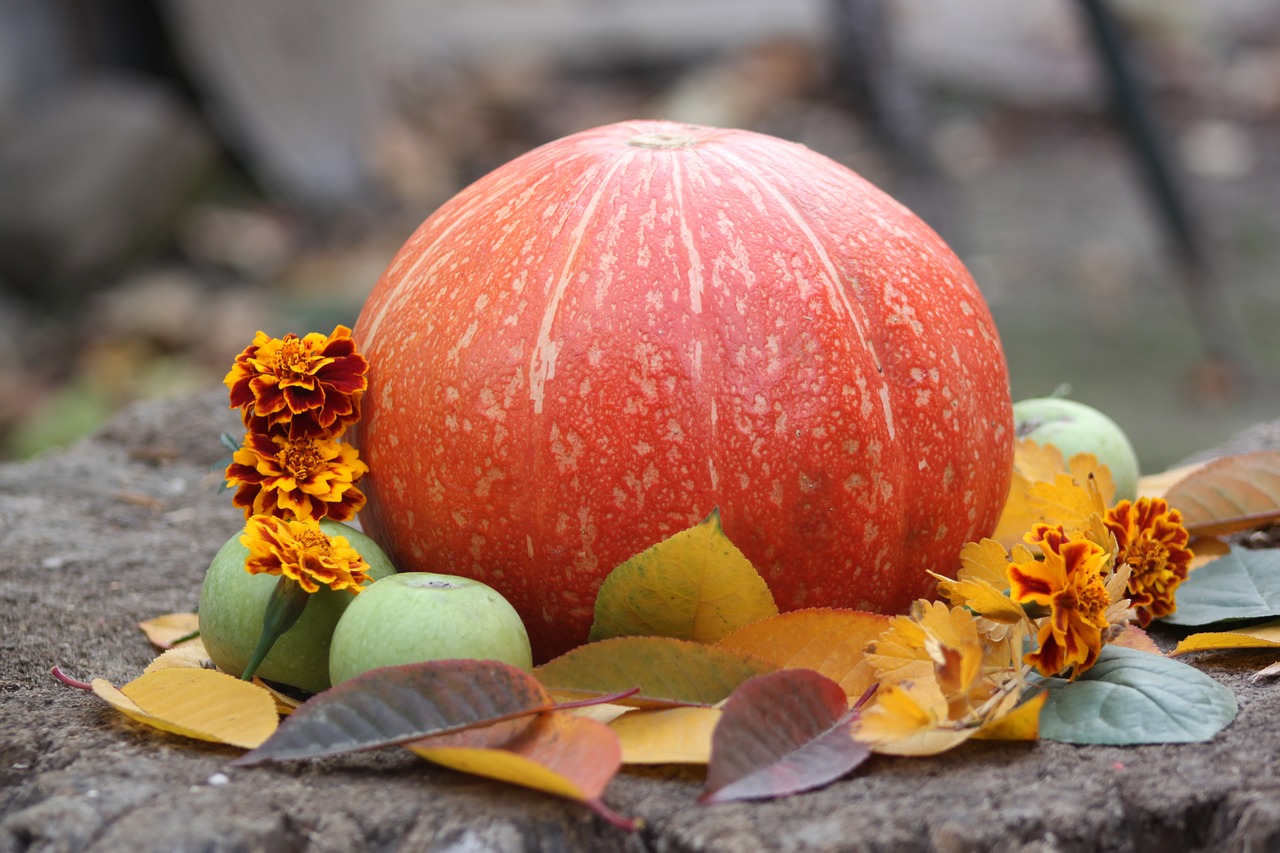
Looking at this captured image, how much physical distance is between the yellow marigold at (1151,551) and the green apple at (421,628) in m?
0.80

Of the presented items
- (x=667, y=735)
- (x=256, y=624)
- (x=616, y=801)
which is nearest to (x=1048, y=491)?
(x=667, y=735)

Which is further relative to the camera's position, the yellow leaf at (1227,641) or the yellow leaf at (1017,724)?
the yellow leaf at (1227,641)

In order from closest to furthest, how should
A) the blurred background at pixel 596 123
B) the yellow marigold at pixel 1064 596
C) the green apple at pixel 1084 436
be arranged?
the yellow marigold at pixel 1064 596, the green apple at pixel 1084 436, the blurred background at pixel 596 123

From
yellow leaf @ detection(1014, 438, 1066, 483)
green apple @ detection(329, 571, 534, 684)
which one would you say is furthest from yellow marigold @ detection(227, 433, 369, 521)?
yellow leaf @ detection(1014, 438, 1066, 483)

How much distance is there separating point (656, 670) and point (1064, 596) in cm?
47

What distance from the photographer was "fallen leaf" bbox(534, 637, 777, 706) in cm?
155

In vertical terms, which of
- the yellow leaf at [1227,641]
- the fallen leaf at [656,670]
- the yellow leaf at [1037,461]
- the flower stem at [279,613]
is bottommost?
the yellow leaf at [1227,641]

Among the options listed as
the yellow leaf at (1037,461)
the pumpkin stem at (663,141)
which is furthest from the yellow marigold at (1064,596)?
the pumpkin stem at (663,141)

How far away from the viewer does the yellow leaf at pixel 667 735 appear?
1.47m

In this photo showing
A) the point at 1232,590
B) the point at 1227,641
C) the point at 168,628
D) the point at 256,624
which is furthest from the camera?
the point at 168,628

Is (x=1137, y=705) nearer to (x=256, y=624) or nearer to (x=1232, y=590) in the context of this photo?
(x=1232, y=590)

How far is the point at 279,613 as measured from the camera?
1624 millimetres

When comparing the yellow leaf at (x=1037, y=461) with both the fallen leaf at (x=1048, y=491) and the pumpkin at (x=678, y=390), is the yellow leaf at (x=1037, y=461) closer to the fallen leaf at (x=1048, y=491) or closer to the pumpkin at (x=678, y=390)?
the fallen leaf at (x=1048, y=491)

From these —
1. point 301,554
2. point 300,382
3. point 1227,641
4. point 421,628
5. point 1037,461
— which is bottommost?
point 1227,641
